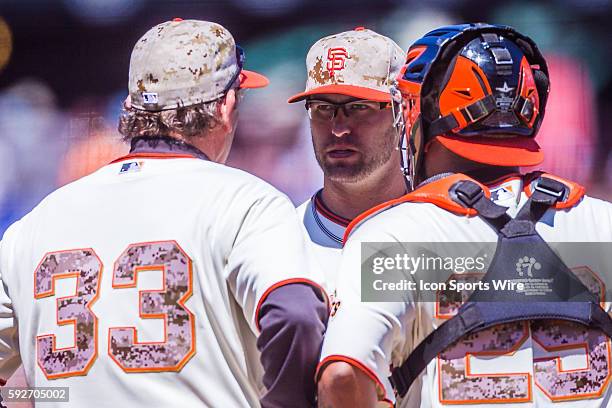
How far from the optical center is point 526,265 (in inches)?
75.9

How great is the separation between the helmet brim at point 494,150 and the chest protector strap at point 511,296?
0.09 m

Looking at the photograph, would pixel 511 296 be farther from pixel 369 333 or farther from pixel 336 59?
pixel 336 59

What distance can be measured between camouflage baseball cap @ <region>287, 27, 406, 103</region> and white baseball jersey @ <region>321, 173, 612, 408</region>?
1.37 meters

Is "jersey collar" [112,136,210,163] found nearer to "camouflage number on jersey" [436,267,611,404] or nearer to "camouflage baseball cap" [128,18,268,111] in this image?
"camouflage baseball cap" [128,18,268,111]

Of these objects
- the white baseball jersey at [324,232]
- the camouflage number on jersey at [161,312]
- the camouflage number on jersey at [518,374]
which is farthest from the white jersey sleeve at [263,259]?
the white baseball jersey at [324,232]

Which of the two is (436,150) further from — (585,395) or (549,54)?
(549,54)

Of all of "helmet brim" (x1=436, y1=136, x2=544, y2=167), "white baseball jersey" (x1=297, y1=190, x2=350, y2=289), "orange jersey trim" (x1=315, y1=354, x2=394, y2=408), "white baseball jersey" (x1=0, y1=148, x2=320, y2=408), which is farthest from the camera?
"white baseball jersey" (x1=297, y1=190, x2=350, y2=289)

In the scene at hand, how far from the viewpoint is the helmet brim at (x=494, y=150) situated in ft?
6.65

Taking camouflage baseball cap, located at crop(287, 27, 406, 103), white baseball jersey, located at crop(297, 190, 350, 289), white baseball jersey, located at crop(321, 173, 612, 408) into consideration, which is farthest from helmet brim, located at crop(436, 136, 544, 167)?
camouflage baseball cap, located at crop(287, 27, 406, 103)

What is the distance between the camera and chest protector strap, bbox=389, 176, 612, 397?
75.0 inches

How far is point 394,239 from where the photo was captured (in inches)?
76.1

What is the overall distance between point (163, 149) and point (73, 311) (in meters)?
0.39

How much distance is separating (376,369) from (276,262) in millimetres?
341

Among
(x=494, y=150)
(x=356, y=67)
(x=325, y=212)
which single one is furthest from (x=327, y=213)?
(x=494, y=150)
